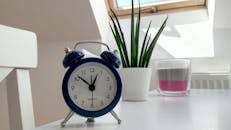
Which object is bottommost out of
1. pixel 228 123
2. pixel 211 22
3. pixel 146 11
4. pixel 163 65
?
pixel 228 123

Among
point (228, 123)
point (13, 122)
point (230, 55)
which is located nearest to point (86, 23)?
point (230, 55)

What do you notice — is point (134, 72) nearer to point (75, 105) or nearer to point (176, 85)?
point (176, 85)

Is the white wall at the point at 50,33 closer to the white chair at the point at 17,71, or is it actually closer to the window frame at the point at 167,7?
the window frame at the point at 167,7

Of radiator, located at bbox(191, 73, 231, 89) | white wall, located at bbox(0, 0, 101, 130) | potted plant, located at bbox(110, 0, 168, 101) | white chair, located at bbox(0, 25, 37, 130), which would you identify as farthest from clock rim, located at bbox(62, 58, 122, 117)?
white wall, located at bbox(0, 0, 101, 130)

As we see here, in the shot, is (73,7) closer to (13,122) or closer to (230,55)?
(230,55)

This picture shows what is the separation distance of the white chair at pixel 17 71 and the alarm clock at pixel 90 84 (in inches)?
5.7

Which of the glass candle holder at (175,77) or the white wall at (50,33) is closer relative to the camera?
the glass candle holder at (175,77)

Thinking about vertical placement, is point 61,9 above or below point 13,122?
above

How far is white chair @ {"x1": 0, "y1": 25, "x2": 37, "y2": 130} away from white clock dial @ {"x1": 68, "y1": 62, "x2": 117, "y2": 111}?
169 mm

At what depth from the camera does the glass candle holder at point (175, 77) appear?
1.12m

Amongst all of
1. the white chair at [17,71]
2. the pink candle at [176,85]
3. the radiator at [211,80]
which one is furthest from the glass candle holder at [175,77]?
the white chair at [17,71]

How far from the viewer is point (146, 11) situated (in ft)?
6.37

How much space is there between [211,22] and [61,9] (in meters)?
1.03

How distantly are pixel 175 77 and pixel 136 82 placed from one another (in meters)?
0.25
